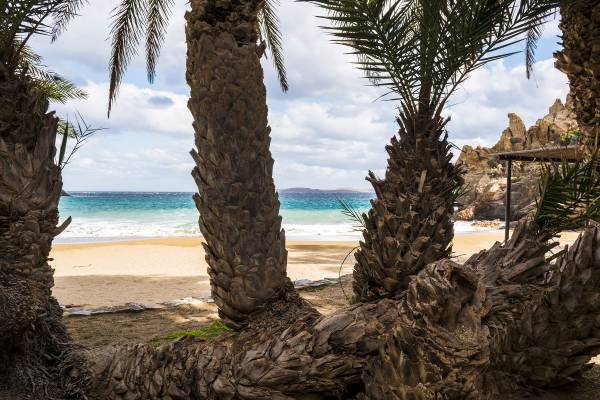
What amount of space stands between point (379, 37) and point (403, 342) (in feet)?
7.33

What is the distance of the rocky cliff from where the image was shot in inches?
1096

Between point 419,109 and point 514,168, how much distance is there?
29.1m

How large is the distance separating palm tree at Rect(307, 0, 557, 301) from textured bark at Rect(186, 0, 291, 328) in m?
0.75

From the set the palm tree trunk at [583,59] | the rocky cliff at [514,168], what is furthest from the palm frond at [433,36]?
the rocky cliff at [514,168]

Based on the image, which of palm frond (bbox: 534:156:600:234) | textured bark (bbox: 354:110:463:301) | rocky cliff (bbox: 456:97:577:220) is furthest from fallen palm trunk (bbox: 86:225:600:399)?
rocky cliff (bbox: 456:97:577:220)

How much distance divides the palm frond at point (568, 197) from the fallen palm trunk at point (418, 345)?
0.71ft

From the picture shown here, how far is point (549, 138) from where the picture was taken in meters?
30.5

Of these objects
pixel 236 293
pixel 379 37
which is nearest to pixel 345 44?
pixel 379 37

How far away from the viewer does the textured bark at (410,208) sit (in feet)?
12.5

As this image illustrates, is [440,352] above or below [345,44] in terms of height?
below

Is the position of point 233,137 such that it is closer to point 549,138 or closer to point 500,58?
point 500,58

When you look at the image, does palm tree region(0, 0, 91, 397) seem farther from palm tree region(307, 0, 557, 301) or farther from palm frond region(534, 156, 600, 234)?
palm frond region(534, 156, 600, 234)

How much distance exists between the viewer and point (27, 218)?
3.86 metres

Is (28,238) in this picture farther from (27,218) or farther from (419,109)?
(419,109)
